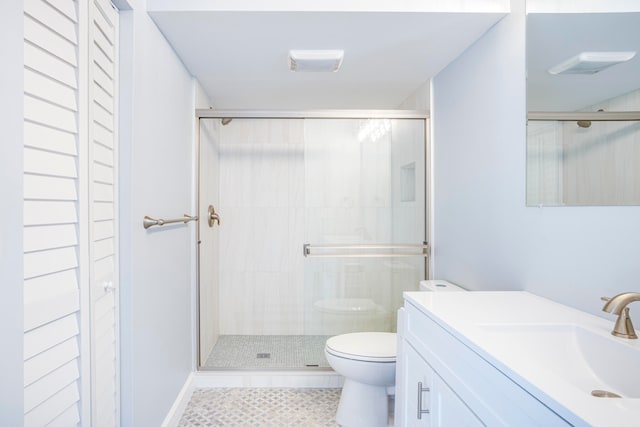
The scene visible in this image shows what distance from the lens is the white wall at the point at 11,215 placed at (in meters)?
0.77

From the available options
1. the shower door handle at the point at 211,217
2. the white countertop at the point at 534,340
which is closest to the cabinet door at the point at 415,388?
the white countertop at the point at 534,340

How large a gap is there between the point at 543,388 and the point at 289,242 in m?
2.52

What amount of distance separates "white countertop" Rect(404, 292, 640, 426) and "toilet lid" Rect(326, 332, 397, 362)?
1.93 feet

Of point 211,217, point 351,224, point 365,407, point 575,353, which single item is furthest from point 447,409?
point 211,217

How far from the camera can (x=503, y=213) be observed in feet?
5.54

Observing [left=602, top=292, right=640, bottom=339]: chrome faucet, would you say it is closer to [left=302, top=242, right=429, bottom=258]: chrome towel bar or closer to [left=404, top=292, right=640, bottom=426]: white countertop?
[left=404, top=292, right=640, bottom=426]: white countertop

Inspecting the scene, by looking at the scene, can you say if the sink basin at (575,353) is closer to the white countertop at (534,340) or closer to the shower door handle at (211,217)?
the white countertop at (534,340)

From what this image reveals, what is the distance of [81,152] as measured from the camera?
43.3 inches

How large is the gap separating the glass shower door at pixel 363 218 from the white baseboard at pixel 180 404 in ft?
2.48

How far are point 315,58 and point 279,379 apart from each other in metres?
1.98

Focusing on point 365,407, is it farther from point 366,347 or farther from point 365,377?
point 366,347

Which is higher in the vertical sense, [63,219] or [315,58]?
[315,58]

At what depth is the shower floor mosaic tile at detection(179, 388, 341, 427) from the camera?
209cm

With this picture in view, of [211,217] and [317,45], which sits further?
[211,217]
